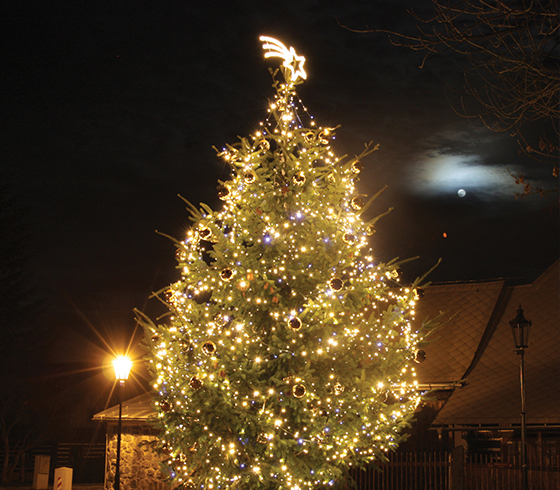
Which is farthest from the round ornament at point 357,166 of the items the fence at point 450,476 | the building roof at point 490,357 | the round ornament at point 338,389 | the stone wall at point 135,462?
the stone wall at point 135,462

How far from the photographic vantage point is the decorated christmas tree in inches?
312

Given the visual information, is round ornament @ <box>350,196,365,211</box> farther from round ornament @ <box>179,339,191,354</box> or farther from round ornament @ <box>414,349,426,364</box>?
round ornament @ <box>179,339,191,354</box>

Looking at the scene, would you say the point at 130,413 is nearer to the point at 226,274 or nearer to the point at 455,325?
the point at 455,325

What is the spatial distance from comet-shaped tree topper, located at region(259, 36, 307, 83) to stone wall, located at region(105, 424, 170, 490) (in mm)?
9977

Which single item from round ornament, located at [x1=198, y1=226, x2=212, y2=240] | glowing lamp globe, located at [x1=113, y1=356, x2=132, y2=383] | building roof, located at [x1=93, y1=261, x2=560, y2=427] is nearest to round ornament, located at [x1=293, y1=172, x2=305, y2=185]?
round ornament, located at [x1=198, y1=226, x2=212, y2=240]

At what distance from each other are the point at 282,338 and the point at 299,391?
3.39ft

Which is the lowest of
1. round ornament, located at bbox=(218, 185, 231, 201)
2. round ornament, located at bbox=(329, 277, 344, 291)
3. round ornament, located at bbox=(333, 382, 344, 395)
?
round ornament, located at bbox=(333, 382, 344, 395)

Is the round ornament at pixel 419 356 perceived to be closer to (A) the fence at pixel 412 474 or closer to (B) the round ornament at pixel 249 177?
(B) the round ornament at pixel 249 177

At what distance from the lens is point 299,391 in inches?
295

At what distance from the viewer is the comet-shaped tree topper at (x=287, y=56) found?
9.42 meters

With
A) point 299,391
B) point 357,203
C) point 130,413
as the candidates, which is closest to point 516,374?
point 357,203

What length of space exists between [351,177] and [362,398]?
3300mm

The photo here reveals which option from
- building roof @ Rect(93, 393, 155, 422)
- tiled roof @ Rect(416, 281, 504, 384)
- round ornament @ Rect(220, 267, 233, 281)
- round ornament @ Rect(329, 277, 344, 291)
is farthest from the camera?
building roof @ Rect(93, 393, 155, 422)

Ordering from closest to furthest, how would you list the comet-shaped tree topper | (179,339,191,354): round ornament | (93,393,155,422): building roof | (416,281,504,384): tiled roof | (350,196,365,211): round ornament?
(179,339,191,354): round ornament < (350,196,365,211): round ornament < the comet-shaped tree topper < (416,281,504,384): tiled roof < (93,393,155,422): building roof
